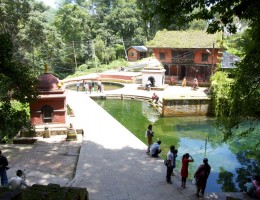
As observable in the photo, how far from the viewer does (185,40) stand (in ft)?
128

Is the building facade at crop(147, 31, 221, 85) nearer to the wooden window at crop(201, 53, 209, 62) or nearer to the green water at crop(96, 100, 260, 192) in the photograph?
the wooden window at crop(201, 53, 209, 62)

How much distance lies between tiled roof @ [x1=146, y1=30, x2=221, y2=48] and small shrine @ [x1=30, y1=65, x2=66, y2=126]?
74.1ft

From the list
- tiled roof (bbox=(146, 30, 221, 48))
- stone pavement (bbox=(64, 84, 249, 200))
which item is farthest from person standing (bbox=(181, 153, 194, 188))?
tiled roof (bbox=(146, 30, 221, 48))

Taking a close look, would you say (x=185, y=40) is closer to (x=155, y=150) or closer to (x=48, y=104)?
(x=48, y=104)

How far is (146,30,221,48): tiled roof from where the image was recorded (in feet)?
123

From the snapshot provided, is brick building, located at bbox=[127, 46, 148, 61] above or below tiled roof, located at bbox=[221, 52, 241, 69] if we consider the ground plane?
above

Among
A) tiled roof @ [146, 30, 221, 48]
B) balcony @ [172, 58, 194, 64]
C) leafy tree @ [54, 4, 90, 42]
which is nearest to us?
tiled roof @ [146, 30, 221, 48]

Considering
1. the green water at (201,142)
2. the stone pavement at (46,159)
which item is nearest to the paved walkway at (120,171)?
the stone pavement at (46,159)

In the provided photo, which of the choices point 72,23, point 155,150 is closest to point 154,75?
point 155,150

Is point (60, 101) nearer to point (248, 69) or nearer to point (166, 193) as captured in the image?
point (166, 193)

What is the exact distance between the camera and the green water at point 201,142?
15.5m

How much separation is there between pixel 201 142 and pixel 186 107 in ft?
19.6

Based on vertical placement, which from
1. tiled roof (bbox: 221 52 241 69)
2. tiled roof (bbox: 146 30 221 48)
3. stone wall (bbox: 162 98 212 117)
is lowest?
stone wall (bbox: 162 98 212 117)

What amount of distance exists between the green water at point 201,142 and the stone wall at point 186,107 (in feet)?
1.97
